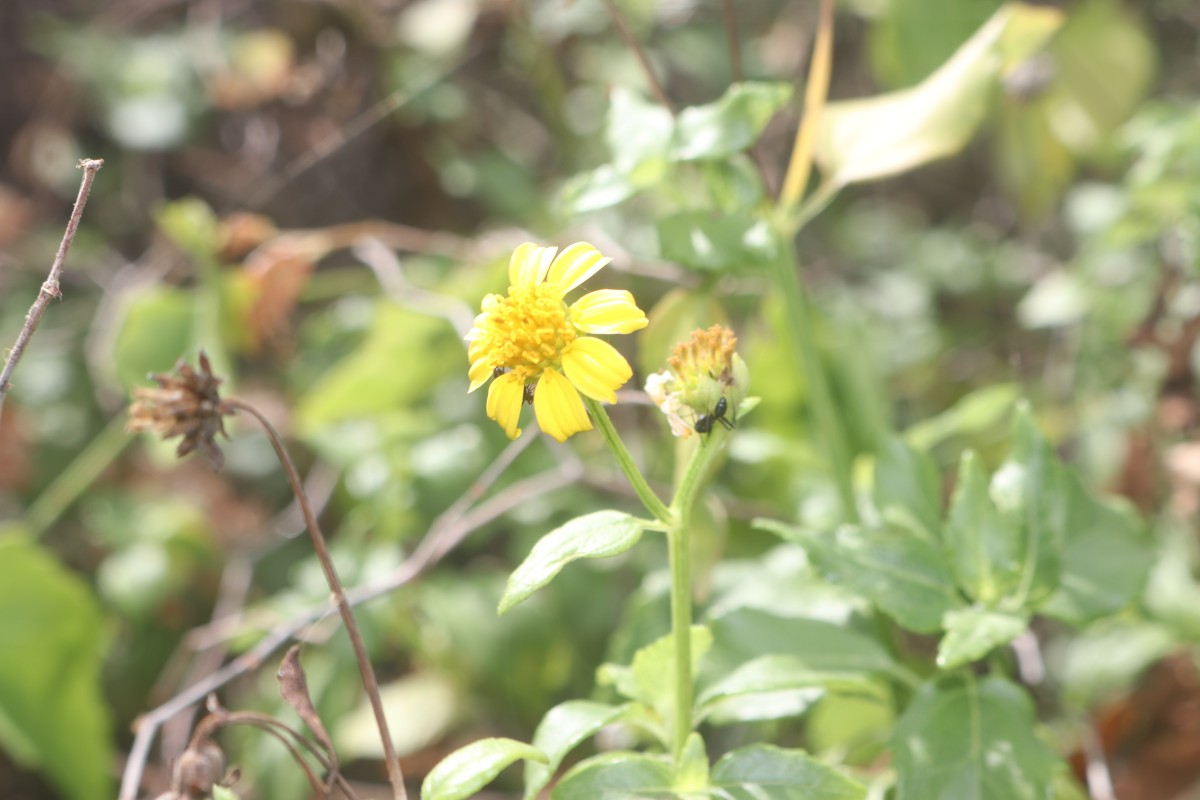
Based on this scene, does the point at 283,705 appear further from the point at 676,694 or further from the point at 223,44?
the point at 223,44

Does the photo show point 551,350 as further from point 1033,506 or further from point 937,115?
point 937,115

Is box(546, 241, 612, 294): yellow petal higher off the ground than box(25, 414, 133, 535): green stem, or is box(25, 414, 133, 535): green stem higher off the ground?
box(25, 414, 133, 535): green stem

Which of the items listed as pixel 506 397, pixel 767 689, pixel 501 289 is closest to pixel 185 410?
pixel 506 397

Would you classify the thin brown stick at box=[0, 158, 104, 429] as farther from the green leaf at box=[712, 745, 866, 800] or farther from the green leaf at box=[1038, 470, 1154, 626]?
the green leaf at box=[1038, 470, 1154, 626]

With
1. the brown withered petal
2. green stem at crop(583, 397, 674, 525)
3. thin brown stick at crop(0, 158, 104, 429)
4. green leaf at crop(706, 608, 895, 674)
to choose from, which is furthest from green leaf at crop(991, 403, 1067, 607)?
thin brown stick at crop(0, 158, 104, 429)

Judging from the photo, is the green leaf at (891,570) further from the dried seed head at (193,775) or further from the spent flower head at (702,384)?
the dried seed head at (193,775)
